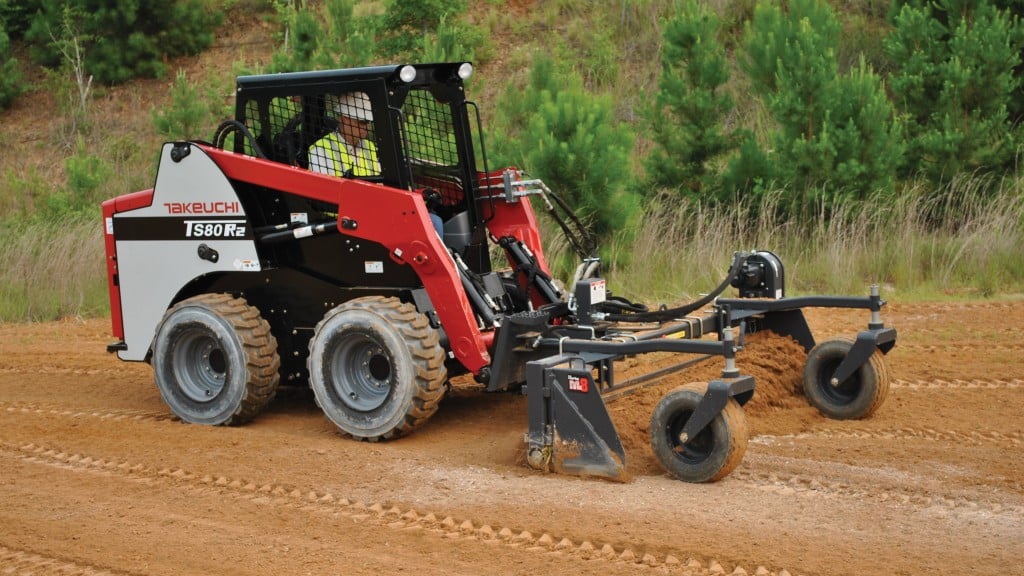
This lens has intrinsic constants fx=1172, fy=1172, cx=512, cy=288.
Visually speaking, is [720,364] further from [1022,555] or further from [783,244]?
[783,244]

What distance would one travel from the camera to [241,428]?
310 inches

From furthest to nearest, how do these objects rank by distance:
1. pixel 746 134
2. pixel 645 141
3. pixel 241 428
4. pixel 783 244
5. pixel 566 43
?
pixel 566 43, pixel 645 141, pixel 746 134, pixel 783 244, pixel 241 428

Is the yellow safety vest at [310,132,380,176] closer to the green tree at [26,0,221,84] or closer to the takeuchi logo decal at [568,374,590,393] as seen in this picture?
the takeuchi logo decal at [568,374,590,393]

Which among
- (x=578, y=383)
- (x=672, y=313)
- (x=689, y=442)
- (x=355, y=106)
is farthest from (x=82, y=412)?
(x=689, y=442)

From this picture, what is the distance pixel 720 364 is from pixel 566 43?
16.9 meters

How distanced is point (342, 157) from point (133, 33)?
20424mm

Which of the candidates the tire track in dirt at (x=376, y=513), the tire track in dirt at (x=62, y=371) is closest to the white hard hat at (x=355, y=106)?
the tire track in dirt at (x=376, y=513)

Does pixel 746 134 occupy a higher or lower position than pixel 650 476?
higher

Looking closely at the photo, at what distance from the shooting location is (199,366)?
319 inches

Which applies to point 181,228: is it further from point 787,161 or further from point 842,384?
point 787,161

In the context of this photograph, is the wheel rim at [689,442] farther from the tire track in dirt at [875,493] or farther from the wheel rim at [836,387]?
the wheel rim at [836,387]

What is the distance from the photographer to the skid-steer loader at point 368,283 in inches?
282

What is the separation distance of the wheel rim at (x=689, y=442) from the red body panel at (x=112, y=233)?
13.1ft

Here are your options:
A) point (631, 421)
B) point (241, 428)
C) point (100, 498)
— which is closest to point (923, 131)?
point (631, 421)
